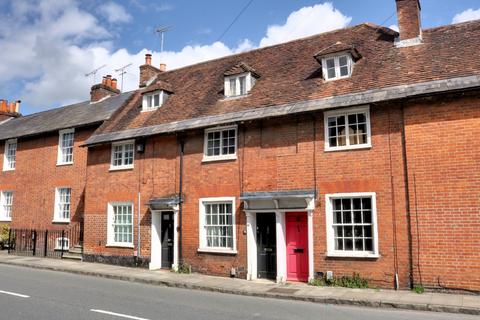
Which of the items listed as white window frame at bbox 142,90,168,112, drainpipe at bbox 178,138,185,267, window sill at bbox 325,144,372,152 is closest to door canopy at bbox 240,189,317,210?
window sill at bbox 325,144,372,152

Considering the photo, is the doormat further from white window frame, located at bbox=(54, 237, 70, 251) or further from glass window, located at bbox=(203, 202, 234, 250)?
white window frame, located at bbox=(54, 237, 70, 251)

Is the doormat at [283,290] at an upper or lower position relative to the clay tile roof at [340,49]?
lower

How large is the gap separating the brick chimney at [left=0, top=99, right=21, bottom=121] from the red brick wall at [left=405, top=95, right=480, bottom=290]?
100 feet

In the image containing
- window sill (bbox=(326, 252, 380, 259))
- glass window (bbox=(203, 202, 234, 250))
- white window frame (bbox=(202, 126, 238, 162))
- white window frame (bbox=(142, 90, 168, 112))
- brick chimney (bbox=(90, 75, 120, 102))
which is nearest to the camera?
window sill (bbox=(326, 252, 380, 259))

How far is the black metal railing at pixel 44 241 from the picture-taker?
2078 centimetres

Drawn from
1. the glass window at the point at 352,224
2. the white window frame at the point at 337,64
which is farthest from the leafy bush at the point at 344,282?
the white window frame at the point at 337,64

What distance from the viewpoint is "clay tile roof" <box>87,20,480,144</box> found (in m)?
12.4

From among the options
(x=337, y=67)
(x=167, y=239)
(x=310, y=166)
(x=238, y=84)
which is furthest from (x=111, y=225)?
(x=337, y=67)

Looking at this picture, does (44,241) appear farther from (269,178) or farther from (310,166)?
(310,166)

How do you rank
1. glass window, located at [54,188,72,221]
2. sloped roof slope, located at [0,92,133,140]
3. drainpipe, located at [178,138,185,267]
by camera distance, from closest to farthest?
1. drainpipe, located at [178,138,185,267]
2. glass window, located at [54,188,72,221]
3. sloped roof slope, located at [0,92,133,140]

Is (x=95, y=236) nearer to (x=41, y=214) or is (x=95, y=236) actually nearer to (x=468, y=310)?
(x=41, y=214)

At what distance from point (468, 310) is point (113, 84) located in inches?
919

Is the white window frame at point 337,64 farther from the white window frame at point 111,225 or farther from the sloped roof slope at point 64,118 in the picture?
the sloped roof slope at point 64,118

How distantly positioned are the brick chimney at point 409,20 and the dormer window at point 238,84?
18.5 ft
